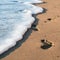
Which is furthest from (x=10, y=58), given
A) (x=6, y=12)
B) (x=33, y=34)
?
(x=6, y=12)

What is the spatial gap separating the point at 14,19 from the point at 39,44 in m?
1.49

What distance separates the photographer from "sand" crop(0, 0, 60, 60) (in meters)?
3.42

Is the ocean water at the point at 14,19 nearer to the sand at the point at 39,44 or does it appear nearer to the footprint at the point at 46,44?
the sand at the point at 39,44

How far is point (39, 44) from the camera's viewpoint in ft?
12.5

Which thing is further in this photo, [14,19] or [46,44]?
[14,19]

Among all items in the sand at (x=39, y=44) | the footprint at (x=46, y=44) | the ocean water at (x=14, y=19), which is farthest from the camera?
the ocean water at (x=14, y=19)

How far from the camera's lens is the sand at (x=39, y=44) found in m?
3.42

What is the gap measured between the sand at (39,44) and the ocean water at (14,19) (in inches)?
5.4

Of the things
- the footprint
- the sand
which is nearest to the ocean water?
the sand

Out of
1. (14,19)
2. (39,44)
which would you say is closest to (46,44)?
(39,44)

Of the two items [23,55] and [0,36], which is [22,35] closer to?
[0,36]

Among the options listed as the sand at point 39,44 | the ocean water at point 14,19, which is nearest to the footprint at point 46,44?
the sand at point 39,44

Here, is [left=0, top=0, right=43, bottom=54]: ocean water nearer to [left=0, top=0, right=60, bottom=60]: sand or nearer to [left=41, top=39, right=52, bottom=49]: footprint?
[left=0, top=0, right=60, bottom=60]: sand

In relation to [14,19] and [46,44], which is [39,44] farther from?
[14,19]
